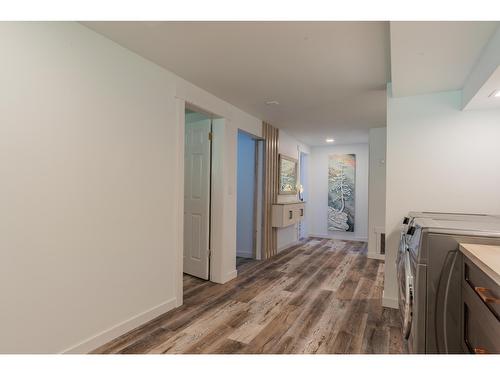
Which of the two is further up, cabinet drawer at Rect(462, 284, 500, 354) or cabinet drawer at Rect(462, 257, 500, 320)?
cabinet drawer at Rect(462, 257, 500, 320)

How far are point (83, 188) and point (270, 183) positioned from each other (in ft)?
10.5

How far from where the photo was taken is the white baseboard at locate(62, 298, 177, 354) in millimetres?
1835

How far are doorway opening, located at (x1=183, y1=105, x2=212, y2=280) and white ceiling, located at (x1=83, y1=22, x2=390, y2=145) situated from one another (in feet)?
1.88

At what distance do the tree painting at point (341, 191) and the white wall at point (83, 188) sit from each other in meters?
4.63

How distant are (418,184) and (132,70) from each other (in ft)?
8.82

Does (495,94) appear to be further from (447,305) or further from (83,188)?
(83,188)

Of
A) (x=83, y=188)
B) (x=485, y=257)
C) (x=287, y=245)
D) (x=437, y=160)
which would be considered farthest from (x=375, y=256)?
(x=83, y=188)

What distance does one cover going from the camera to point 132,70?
2.21 meters

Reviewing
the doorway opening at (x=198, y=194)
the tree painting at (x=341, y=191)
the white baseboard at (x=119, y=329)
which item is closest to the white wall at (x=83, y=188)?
the white baseboard at (x=119, y=329)

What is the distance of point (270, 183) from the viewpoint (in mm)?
4723

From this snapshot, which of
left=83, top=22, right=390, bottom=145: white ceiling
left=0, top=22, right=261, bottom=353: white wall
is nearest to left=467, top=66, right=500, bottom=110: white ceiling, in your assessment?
left=83, top=22, right=390, bottom=145: white ceiling

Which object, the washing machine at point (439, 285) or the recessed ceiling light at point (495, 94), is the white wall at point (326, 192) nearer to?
the recessed ceiling light at point (495, 94)

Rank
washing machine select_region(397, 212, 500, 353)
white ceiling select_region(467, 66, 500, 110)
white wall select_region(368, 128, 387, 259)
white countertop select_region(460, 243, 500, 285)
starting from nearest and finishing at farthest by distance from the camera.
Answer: white countertop select_region(460, 243, 500, 285)
washing machine select_region(397, 212, 500, 353)
white ceiling select_region(467, 66, 500, 110)
white wall select_region(368, 128, 387, 259)

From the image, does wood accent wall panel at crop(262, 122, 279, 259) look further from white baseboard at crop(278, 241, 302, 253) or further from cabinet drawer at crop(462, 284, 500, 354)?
cabinet drawer at crop(462, 284, 500, 354)
